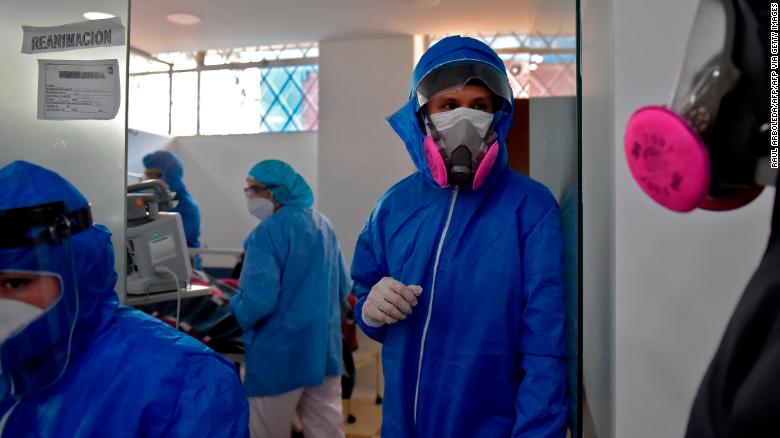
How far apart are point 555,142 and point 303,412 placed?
5.46 feet

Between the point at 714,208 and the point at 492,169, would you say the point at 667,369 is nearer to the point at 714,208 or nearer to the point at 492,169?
the point at 714,208

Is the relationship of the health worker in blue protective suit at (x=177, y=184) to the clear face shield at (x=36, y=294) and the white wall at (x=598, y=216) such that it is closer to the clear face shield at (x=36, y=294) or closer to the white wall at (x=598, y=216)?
the clear face shield at (x=36, y=294)

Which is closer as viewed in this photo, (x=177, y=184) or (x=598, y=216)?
(x=598, y=216)

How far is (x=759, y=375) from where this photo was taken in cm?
27

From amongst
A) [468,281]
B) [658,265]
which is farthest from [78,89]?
[658,265]

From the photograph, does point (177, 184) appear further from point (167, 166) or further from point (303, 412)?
point (303, 412)

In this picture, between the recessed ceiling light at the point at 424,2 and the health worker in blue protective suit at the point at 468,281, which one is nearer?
the health worker in blue protective suit at the point at 468,281

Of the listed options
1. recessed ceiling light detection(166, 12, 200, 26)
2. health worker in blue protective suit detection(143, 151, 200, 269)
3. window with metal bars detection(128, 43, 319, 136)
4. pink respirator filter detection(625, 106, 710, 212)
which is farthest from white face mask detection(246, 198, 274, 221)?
pink respirator filter detection(625, 106, 710, 212)

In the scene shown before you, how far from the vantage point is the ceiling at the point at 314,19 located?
10.4 feet

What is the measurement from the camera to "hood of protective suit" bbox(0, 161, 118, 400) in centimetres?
74

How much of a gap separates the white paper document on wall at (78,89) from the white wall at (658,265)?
1.08 m

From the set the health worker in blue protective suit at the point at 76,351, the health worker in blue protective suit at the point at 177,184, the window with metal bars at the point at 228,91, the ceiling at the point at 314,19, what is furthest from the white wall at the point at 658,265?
the window with metal bars at the point at 228,91

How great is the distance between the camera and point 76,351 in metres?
0.82

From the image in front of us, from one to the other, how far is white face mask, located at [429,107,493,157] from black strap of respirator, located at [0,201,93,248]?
608 mm
